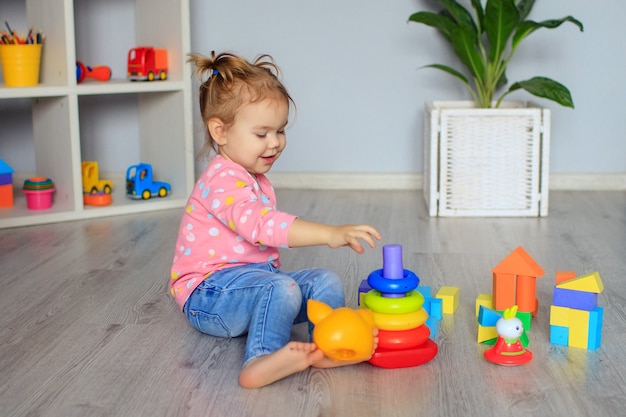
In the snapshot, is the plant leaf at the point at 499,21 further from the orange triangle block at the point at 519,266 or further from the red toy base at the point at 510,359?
the red toy base at the point at 510,359

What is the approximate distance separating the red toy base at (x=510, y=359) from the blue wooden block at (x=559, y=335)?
95 millimetres

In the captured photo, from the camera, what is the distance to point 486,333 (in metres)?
1.33

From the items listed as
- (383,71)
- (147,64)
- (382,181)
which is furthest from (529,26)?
(147,64)

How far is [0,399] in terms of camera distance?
1.14m

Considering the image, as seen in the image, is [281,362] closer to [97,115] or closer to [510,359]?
[510,359]

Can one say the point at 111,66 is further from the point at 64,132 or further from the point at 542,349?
the point at 542,349

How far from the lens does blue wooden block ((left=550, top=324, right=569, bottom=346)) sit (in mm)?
1322

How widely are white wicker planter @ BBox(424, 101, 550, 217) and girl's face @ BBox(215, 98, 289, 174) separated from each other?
999mm

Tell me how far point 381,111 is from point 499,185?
0.51 m

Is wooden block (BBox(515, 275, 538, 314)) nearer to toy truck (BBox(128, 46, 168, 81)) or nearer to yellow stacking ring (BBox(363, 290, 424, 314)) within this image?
yellow stacking ring (BBox(363, 290, 424, 314))

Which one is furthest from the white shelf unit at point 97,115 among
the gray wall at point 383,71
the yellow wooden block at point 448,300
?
the yellow wooden block at point 448,300

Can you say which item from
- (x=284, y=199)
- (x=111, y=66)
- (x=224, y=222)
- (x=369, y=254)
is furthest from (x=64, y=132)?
(x=224, y=222)

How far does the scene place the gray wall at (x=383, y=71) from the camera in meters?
2.55

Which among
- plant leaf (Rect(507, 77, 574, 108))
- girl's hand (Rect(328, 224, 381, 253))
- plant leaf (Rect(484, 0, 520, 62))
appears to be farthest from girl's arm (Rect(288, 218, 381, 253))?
plant leaf (Rect(484, 0, 520, 62))
